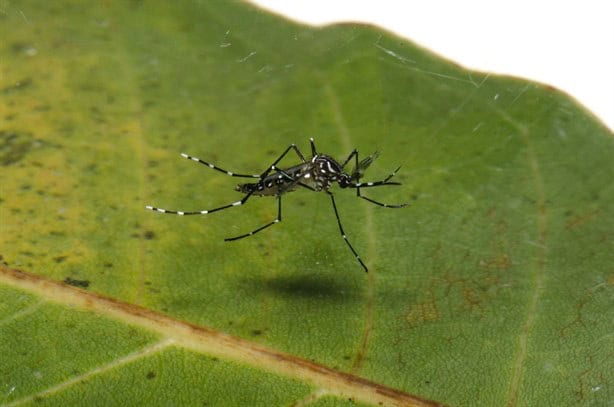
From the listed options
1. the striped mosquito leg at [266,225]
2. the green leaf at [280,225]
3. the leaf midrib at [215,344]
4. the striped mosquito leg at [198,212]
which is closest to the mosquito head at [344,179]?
the green leaf at [280,225]

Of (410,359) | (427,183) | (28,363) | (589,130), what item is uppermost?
(589,130)

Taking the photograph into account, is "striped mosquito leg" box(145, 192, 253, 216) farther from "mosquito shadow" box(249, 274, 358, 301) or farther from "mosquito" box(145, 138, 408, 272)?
"mosquito shadow" box(249, 274, 358, 301)

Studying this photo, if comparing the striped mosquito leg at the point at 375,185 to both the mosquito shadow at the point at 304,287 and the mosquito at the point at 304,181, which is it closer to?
the mosquito at the point at 304,181

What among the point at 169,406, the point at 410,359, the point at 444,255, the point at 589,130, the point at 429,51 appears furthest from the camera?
the point at 429,51

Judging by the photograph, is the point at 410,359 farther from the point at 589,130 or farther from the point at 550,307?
the point at 589,130

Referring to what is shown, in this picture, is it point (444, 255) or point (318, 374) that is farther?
point (444, 255)

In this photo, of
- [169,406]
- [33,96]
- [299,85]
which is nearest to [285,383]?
[169,406]

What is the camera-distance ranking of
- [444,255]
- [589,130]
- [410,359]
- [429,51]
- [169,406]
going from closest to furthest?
[169,406], [410,359], [444,255], [589,130], [429,51]

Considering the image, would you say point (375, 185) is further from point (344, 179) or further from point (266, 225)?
point (266, 225)

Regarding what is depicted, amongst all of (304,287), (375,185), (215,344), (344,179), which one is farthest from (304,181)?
(215,344)
